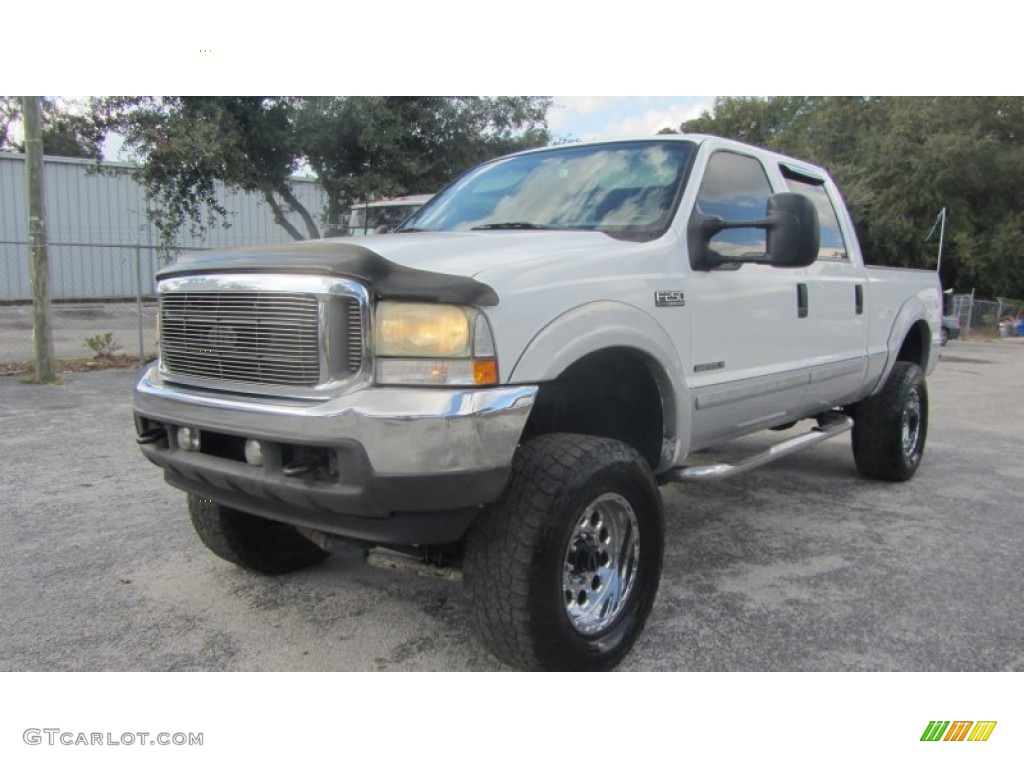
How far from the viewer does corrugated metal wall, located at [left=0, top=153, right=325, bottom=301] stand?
1962 cm

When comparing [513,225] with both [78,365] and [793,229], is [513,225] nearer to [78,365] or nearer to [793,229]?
[793,229]

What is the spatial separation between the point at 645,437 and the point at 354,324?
1457mm

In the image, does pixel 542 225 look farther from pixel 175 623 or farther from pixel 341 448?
pixel 175 623

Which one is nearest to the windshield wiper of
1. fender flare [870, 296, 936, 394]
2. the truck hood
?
the truck hood

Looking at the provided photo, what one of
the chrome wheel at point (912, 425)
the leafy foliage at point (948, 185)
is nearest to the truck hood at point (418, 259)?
the chrome wheel at point (912, 425)

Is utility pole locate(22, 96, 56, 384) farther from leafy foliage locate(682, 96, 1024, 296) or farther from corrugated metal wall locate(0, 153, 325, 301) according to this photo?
leafy foliage locate(682, 96, 1024, 296)

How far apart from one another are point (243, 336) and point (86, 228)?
839 inches

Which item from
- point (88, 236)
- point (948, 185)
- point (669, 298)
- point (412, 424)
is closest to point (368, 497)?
point (412, 424)

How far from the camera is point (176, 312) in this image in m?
2.88

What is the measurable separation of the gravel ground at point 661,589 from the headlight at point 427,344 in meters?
0.81

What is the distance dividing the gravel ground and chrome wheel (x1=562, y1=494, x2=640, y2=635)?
0.82 ft

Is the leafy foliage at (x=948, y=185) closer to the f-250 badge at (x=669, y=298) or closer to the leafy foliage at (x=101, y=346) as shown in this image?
the leafy foliage at (x=101, y=346)

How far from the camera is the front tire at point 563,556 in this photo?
2.43 meters

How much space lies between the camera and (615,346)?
2867 mm
